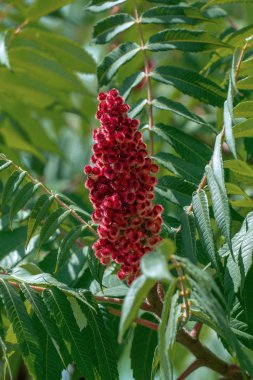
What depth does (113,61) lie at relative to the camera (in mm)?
3080

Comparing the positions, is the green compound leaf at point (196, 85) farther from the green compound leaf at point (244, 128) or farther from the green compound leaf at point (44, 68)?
the green compound leaf at point (44, 68)

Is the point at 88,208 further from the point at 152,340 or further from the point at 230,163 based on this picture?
the point at 230,163

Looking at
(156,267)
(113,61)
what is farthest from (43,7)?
(156,267)

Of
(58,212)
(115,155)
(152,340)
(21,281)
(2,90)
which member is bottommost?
(152,340)

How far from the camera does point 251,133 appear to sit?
2.44 m

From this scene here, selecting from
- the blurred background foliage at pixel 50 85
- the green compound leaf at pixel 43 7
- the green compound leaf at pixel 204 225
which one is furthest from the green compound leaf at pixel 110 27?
the green compound leaf at pixel 204 225

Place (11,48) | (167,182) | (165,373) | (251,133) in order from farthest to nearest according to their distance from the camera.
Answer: (11,48) < (167,182) < (251,133) < (165,373)

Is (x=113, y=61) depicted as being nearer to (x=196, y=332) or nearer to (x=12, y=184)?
(x=12, y=184)

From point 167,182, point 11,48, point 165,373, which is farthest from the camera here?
point 11,48

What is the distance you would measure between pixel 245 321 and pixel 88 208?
54.3 inches

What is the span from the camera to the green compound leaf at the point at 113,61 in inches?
120

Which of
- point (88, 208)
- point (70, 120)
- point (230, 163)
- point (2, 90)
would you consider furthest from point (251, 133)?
point (70, 120)

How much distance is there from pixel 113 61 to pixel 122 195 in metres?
0.94

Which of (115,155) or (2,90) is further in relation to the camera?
(2,90)
